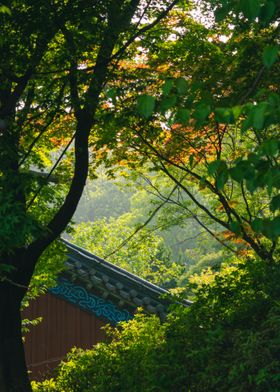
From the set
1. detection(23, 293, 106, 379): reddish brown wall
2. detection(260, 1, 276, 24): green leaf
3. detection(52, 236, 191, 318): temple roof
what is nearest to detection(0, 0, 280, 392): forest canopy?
detection(260, 1, 276, 24): green leaf

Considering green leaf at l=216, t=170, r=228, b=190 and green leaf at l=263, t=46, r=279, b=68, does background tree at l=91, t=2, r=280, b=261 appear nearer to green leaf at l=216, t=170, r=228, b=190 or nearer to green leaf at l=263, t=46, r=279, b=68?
green leaf at l=216, t=170, r=228, b=190

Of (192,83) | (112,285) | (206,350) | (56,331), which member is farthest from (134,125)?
(56,331)

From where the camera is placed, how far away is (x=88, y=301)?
1869cm

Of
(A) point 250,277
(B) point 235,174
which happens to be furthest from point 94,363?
(B) point 235,174

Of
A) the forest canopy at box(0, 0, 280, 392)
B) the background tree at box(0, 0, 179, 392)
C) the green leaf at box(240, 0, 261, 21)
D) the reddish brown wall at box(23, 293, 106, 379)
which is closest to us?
the green leaf at box(240, 0, 261, 21)

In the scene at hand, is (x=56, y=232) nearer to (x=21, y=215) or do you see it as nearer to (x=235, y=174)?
(x=21, y=215)

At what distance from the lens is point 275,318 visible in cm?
763

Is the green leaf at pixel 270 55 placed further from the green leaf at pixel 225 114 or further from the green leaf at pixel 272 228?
the green leaf at pixel 272 228

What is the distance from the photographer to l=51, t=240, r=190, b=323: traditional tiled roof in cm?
1856

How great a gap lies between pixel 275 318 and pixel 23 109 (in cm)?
469

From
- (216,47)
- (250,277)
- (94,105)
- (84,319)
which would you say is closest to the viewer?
(250,277)

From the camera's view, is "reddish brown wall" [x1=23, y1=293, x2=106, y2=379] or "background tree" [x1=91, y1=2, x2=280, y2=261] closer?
"background tree" [x1=91, y1=2, x2=280, y2=261]

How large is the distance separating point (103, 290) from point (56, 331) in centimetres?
160

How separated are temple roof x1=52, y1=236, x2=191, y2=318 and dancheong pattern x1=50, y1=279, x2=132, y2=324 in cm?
8
